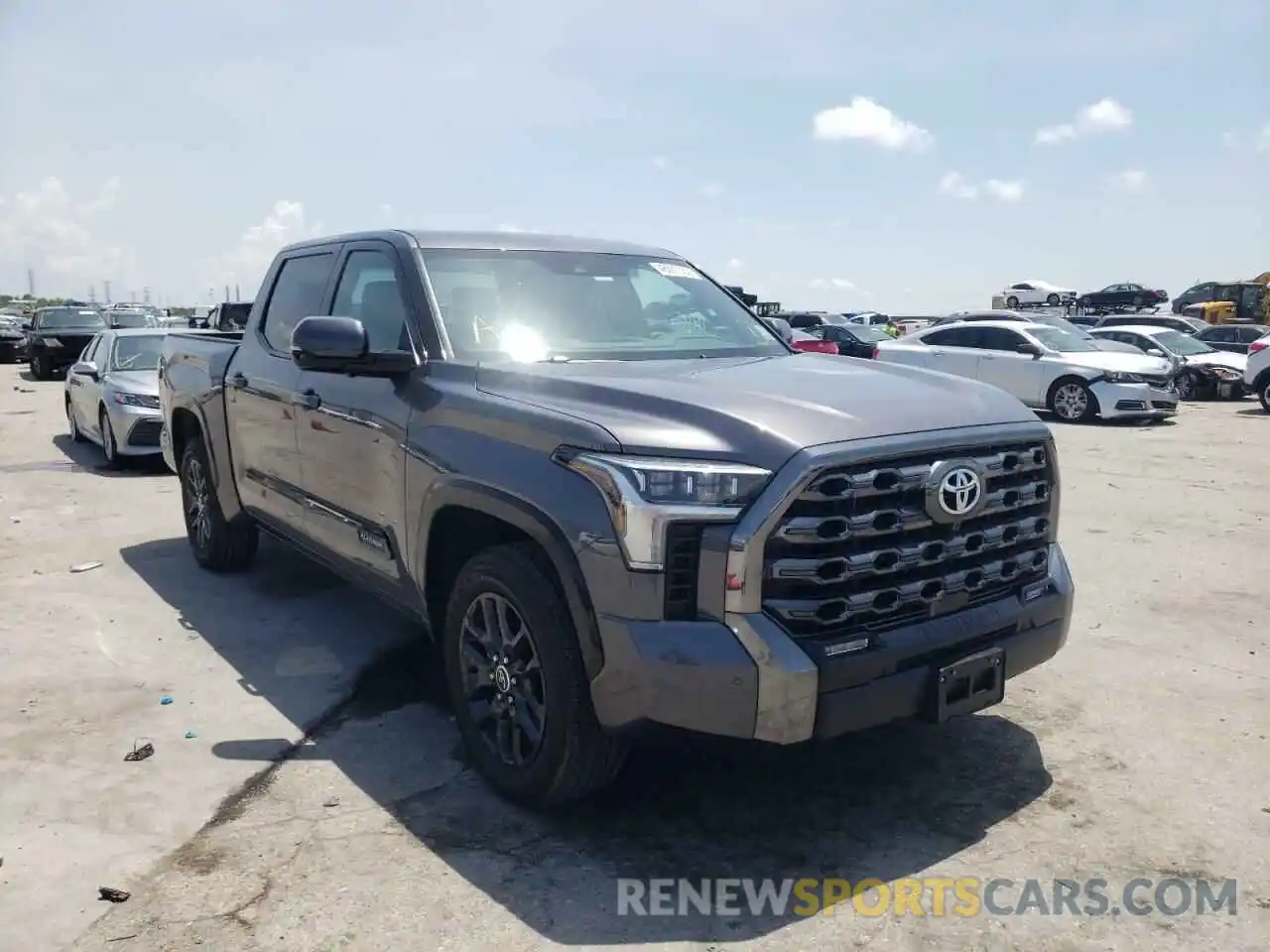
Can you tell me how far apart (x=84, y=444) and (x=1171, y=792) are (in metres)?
13.3

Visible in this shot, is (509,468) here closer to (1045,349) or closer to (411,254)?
(411,254)

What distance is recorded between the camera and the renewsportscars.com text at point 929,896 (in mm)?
2953

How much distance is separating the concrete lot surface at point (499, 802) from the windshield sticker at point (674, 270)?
2235 mm

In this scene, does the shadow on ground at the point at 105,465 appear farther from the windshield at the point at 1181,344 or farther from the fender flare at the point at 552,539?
the windshield at the point at 1181,344

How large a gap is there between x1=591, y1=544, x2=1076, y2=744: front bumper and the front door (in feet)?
4.55

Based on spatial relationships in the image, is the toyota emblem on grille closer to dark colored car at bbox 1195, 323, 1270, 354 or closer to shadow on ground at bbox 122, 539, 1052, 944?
shadow on ground at bbox 122, 539, 1052, 944

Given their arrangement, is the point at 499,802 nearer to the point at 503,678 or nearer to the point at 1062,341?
the point at 503,678

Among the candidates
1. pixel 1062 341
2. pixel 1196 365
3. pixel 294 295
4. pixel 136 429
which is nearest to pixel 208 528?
pixel 294 295

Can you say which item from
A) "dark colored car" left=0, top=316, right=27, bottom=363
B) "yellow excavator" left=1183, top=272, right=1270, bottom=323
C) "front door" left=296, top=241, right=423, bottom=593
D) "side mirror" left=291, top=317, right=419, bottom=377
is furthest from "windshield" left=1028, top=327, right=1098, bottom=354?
"dark colored car" left=0, top=316, right=27, bottom=363

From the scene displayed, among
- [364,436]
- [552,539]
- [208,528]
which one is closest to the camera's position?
[552,539]

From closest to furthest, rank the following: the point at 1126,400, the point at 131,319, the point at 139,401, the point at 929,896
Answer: the point at 929,896 < the point at 139,401 < the point at 1126,400 < the point at 131,319

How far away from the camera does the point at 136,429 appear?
34.8ft

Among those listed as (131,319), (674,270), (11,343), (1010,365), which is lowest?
(11,343)

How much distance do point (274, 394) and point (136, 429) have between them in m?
6.26
